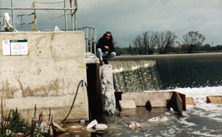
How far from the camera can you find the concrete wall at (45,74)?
9.20 metres

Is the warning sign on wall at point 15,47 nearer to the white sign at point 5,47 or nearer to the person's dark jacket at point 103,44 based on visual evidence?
the white sign at point 5,47

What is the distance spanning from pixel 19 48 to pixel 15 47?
14cm

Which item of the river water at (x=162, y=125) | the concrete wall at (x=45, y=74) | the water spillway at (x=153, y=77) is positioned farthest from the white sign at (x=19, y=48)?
the water spillway at (x=153, y=77)

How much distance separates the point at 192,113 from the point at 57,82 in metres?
6.88

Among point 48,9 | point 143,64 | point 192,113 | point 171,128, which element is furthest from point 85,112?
point 143,64

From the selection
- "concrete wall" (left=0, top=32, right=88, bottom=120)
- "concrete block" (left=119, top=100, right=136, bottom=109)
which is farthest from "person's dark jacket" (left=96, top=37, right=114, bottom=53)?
"concrete block" (left=119, top=100, right=136, bottom=109)

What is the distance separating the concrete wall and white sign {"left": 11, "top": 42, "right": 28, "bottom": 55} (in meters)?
0.14

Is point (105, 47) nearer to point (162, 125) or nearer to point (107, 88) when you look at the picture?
point (107, 88)

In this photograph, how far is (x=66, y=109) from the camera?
9.69 meters

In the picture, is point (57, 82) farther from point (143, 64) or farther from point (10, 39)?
point (143, 64)

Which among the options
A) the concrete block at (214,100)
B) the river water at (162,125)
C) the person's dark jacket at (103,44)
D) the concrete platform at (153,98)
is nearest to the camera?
the river water at (162,125)

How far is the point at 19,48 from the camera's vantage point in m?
9.21

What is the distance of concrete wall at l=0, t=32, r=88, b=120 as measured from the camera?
30.2 feet

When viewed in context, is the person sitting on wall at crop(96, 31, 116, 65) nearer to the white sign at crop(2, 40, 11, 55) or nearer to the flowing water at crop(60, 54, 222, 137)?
the flowing water at crop(60, 54, 222, 137)
